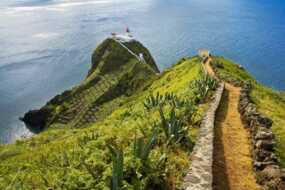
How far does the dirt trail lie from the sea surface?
57215 millimetres

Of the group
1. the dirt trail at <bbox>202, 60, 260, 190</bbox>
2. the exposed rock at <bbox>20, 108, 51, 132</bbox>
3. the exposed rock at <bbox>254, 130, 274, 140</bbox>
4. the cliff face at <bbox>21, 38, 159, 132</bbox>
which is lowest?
the exposed rock at <bbox>20, 108, 51, 132</bbox>

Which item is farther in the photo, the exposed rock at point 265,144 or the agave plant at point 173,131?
the exposed rock at point 265,144

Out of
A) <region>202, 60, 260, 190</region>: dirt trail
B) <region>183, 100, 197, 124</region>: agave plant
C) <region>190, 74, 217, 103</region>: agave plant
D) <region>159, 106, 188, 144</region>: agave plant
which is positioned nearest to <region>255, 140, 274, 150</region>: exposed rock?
<region>202, 60, 260, 190</region>: dirt trail

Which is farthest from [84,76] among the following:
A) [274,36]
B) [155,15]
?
[155,15]

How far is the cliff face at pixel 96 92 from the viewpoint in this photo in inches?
2936

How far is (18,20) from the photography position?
15162 cm

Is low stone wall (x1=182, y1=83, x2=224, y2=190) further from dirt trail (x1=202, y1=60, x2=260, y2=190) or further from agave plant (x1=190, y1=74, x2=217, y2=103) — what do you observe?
agave plant (x1=190, y1=74, x2=217, y2=103)

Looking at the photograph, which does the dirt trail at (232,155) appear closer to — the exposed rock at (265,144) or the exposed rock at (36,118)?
the exposed rock at (265,144)

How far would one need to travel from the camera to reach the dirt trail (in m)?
10.5

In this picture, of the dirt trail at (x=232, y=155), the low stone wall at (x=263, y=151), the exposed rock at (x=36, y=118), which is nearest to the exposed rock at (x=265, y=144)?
the low stone wall at (x=263, y=151)

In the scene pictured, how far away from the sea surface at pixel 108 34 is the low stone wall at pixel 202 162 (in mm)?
59433

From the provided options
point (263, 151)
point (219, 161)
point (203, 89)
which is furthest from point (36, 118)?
point (263, 151)

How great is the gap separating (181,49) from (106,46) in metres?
20.8

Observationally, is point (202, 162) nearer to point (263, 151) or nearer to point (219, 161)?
point (219, 161)
